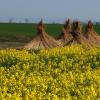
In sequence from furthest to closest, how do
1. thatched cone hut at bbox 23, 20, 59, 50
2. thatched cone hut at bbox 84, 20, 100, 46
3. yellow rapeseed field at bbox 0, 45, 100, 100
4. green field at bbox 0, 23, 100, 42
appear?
1. green field at bbox 0, 23, 100, 42
2. thatched cone hut at bbox 84, 20, 100, 46
3. thatched cone hut at bbox 23, 20, 59, 50
4. yellow rapeseed field at bbox 0, 45, 100, 100

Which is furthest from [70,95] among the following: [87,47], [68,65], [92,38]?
[92,38]

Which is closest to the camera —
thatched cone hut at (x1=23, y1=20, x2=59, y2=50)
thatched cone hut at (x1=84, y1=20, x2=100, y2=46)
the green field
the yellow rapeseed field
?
the yellow rapeseed field

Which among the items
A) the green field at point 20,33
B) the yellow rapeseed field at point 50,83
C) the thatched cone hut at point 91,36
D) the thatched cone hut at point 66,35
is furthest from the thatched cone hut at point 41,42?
the green field at point 20,33

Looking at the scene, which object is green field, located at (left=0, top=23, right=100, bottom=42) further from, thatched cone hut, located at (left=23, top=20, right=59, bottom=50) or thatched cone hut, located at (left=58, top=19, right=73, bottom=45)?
thatched cone hut, located at (left=23, top=20, right=59, bottom=50)

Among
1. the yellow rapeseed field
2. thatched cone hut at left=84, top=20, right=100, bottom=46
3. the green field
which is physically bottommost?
the green field

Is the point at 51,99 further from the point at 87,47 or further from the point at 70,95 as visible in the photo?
the point at 87,47

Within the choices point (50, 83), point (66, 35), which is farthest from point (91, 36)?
point (50, 83)

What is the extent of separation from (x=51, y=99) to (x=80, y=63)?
6913mm

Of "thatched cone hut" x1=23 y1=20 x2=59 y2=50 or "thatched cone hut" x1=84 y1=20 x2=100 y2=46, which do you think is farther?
"thatched cone hut" x1=84 y1=20 x2=100 y2=46

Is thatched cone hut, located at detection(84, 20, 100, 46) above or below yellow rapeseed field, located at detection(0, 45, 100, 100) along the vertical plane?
below

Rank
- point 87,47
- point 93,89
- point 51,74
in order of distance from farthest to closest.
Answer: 1. point 87,47
2. point 51,74
3. point 93,89

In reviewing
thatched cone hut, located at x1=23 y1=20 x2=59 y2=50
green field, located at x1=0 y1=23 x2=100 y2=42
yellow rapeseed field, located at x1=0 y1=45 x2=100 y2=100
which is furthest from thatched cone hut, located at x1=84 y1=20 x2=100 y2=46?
green field, located at x1=0 y1=23 x2=100 y2=42

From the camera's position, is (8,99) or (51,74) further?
(51,74)

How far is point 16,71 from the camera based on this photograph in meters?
14.8
